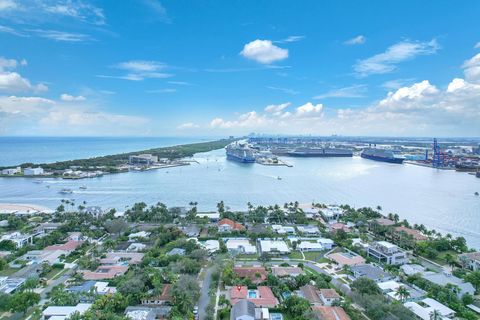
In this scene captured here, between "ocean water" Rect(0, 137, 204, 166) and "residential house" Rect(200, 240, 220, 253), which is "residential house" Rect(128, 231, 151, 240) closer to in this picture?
"residential house" Rect(200, 240, 220, 253)

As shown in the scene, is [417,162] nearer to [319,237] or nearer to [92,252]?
[319,237]

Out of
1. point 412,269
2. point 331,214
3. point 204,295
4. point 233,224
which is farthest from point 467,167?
point 204,295

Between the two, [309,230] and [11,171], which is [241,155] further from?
[309,230]

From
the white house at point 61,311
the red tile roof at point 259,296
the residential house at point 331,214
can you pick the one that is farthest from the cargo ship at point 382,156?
the white house at point 61,311

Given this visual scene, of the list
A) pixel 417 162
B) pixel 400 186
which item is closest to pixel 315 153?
pixel 417 162

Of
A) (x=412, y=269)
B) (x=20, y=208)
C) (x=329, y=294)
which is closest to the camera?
(x=329, y=294)

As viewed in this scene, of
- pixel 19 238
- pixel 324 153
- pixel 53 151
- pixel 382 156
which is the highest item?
pixel 53 151

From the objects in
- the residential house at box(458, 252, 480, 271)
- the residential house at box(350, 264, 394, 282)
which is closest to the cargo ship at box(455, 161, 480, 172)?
the residential house at box(458, 252, 480, 271)
